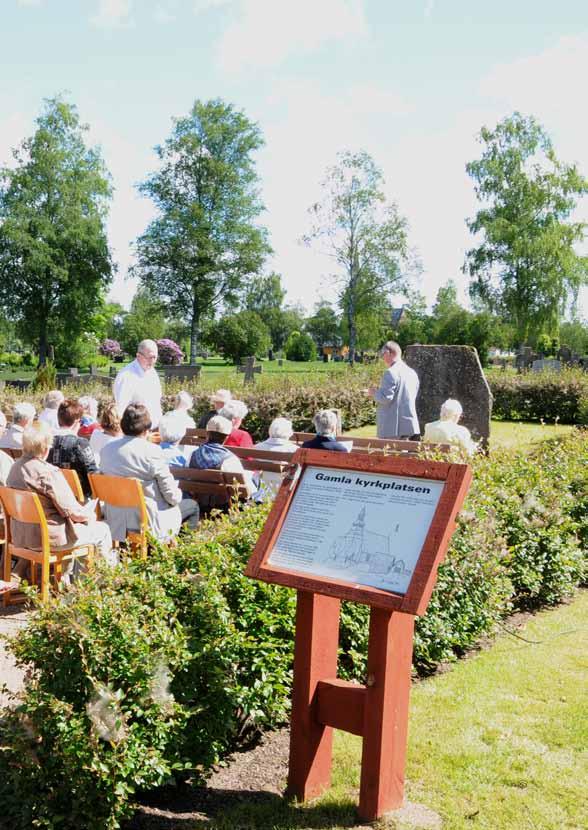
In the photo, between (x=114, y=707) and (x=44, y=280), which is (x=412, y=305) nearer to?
(x=44, y=280)

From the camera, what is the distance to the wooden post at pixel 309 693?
11.0 feet

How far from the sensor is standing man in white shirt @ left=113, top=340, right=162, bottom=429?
31.1ft

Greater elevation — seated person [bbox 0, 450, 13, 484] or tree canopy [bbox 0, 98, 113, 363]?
tree canopy [bbox 0, 98, 113, 363]

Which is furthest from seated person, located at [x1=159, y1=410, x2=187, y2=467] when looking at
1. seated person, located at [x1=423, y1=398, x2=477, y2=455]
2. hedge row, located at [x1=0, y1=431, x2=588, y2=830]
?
hedge row, located at [x1=0, y1=431, x2=588, y2=830]

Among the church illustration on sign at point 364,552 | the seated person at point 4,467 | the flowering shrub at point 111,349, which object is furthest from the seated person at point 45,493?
the flowering shrub at point 111,349

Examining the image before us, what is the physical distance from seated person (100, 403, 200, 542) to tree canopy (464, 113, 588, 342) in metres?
42.1

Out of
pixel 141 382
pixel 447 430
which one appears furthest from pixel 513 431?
pixel 141 382

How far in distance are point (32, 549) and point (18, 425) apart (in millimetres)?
2713

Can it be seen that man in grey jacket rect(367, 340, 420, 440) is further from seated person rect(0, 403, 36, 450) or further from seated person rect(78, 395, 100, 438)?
seated person rect(0, 403, 36, 450)

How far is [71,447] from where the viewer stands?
7.40m

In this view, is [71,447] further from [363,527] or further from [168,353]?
[168,353]

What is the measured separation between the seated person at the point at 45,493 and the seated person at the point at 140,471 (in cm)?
32

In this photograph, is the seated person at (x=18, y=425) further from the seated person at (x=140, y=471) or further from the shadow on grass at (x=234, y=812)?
the shadow on grass at (x=234, y=812)

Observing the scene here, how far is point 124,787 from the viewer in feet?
9.92
